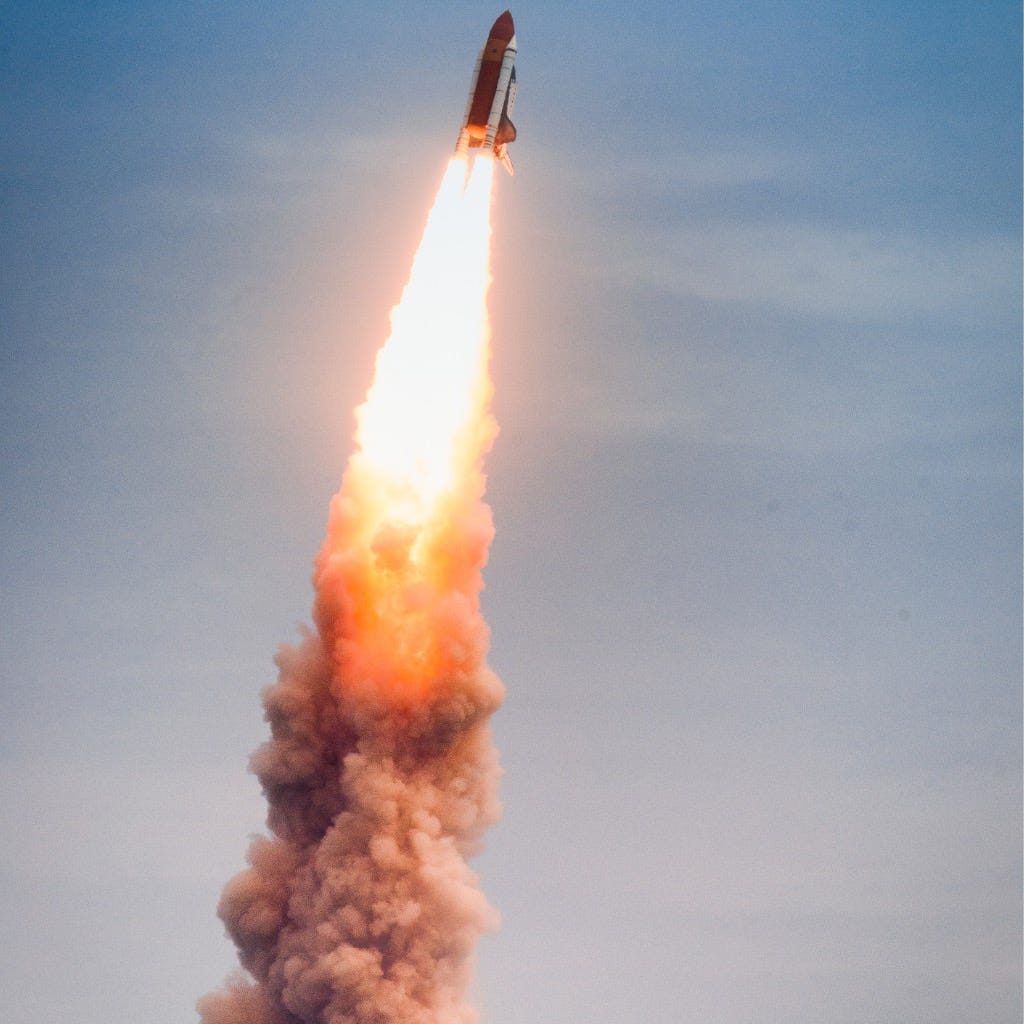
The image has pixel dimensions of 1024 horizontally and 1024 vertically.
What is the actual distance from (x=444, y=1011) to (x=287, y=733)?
306 inches

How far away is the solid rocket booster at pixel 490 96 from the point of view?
64.0m

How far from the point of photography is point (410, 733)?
207 feet

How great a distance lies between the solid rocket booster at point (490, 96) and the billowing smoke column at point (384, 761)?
2.04ft

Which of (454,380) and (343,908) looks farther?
(454,380)

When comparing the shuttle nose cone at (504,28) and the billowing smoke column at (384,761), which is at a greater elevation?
the shuttle nose cone at (504,28)

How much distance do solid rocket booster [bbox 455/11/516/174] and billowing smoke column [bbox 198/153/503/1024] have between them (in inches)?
24.5

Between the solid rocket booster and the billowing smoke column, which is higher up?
the solid rocket booster

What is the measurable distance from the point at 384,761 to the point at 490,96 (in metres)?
16.5

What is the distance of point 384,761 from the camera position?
2469 inches

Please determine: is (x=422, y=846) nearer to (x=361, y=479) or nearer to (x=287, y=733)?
(x=287, y=733)

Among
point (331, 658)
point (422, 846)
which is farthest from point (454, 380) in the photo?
point (422, 846)

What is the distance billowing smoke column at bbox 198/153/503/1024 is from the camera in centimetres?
6231

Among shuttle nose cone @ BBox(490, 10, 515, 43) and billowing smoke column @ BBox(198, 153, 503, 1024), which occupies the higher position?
shuttle nose cone @ BBox(490, 10, 515, 43)

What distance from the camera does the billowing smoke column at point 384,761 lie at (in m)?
62.3
